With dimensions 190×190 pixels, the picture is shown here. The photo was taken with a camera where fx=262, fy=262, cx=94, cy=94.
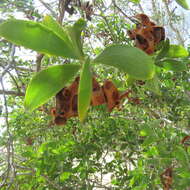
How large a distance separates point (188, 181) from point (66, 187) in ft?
2.67

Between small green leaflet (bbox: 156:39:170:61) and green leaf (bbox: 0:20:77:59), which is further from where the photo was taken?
small green leaflet (bbox: 156:39:170:61)

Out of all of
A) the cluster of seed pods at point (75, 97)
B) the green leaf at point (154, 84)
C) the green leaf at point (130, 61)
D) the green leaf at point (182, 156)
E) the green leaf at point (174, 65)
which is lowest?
the green leaf at point (182, 156)

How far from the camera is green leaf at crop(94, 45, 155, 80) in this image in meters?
0.55

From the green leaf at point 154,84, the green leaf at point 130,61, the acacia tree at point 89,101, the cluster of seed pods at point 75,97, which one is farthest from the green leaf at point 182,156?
the green leaf at point 130,61

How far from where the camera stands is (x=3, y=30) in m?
0.54

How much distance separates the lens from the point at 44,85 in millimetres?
592

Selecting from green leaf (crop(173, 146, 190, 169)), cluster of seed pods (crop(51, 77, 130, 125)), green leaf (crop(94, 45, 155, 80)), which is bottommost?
green leaf (crop(173, 146, 190, 169))

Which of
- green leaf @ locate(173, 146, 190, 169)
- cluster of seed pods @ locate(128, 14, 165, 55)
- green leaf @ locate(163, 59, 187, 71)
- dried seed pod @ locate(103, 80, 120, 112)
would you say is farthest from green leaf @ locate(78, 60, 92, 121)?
green leaf @ locate(173, 146, 190, 169)

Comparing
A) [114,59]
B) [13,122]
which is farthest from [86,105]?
[13,122]

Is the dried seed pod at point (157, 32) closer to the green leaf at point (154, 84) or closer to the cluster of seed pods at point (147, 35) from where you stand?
the cluster of seed pods at point (147, 35)

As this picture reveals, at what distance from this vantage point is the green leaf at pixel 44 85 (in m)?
0.59

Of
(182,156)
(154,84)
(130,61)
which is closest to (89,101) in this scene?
(130,61)

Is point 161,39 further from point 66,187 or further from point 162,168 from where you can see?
point 66,187

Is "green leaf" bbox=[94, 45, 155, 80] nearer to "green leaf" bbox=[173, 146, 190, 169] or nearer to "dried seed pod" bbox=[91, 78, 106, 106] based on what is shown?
"dried seed pod" bbox=[91, 78, 106, 106]
